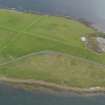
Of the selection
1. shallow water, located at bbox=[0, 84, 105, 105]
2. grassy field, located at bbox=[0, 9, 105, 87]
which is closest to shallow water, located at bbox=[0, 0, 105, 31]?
grassy field, located at bbox=[0, 9, 105, 87]

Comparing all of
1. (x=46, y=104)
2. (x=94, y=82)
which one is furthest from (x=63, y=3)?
(x=46, y=104)

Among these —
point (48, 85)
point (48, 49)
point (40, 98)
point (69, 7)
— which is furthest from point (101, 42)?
point (69, 7)

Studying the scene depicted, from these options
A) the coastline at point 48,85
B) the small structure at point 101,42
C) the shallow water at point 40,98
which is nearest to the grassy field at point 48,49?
the coastline at point 48,85

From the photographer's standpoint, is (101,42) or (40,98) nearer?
(40,98)

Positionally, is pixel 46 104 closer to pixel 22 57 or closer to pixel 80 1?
pixel 22 57

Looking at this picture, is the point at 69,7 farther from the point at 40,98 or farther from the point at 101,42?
the point at 40,98

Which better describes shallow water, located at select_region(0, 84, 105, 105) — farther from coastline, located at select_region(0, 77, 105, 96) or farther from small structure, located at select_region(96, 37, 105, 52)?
small structure, located at select_region(96, 37, 105, 52)
